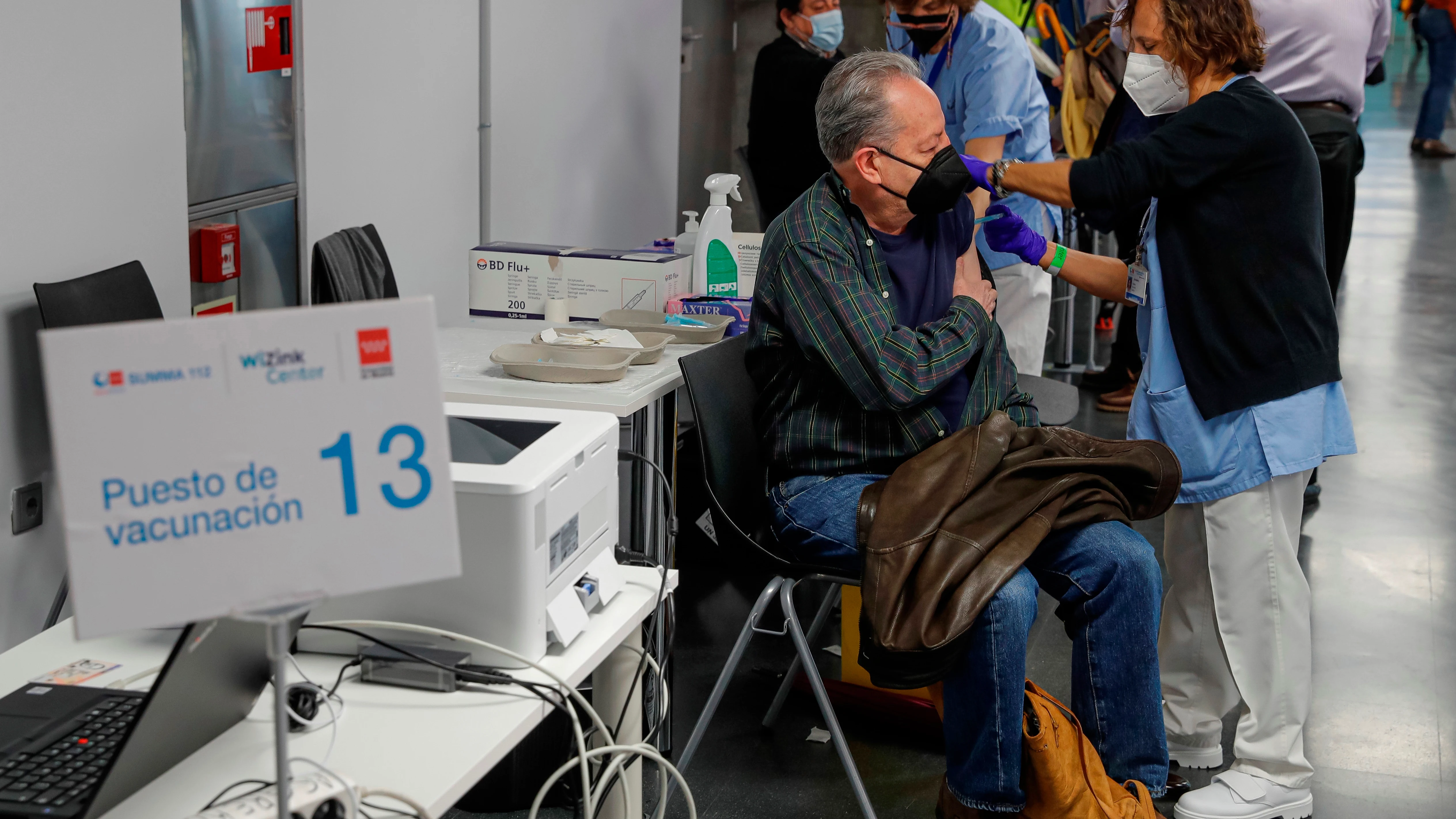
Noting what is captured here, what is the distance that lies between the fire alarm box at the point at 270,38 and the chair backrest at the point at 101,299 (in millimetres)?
679

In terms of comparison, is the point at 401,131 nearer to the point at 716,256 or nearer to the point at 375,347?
the point at 716,256

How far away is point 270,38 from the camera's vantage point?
2873mm

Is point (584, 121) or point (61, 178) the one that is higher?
point (584, 121)

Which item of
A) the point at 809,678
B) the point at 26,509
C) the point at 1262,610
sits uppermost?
the point at 26,509

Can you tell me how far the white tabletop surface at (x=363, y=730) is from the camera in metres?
1.13

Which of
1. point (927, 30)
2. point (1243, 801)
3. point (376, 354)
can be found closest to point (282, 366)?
point (376, 354)

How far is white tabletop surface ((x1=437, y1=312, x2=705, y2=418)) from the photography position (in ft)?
7.18

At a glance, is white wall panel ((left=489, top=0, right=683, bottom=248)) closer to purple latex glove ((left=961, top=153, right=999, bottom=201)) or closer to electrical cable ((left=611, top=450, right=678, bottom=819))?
electrical cable ((left=611, top=450, right=678, bottom=819))

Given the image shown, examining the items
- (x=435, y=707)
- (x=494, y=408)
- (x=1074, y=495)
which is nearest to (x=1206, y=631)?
(x=1074, y=495)

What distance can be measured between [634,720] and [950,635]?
1.75 feet

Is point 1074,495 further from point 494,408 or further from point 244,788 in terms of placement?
point 244,788

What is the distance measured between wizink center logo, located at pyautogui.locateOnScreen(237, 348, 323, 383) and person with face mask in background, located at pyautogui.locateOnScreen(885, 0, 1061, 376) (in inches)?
102

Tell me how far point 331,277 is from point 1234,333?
1.87 meters

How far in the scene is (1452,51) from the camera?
11070 millimetres
